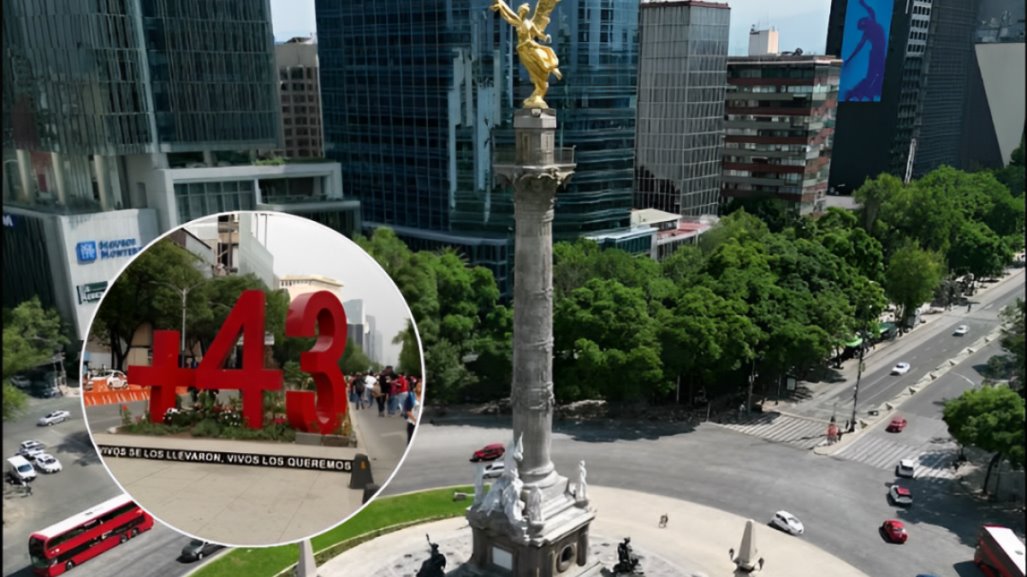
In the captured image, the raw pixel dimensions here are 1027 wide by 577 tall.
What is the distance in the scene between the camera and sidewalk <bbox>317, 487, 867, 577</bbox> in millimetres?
42719

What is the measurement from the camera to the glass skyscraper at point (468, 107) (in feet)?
285

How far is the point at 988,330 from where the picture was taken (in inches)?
3625

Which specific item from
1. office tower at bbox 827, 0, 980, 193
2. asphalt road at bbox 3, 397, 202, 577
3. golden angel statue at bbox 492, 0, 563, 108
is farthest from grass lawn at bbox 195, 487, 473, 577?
office tower at bbox 827, 0, 980, 193

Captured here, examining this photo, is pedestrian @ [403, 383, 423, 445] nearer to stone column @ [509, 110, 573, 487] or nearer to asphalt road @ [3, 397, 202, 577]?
stone column @ [509, 110, 573, 487]

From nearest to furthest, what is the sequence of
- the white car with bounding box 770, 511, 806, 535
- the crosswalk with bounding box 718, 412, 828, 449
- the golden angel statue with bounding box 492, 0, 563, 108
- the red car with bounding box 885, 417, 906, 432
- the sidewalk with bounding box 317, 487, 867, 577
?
the golden angel statue with bounding box 492, 0, 563, 108 < the sidewalk with bounding box 317, 487, 867, 577 < the white car with bounding box 770, 511, 806, 535 < the crosswalk with bounding box 718, 412, 828, 449 < the red car with bounding box 885, 417, 906, 432

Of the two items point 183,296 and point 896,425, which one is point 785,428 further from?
point 183,296

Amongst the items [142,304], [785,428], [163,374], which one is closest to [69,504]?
[163,374]

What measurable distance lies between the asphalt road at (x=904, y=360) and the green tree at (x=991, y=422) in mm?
16607

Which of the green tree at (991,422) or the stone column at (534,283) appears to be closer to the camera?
the stone column at (534,283)

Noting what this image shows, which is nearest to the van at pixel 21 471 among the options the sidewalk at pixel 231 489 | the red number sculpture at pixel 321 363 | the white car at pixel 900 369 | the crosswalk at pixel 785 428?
the sidewalk at pixel 231 489

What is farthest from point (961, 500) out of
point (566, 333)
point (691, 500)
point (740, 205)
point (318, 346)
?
point (740, 205)

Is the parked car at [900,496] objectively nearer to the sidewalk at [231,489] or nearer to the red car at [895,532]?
the red car at [895,532]

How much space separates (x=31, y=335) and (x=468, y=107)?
5114 cm

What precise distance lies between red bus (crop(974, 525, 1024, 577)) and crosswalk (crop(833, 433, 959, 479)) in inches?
511
